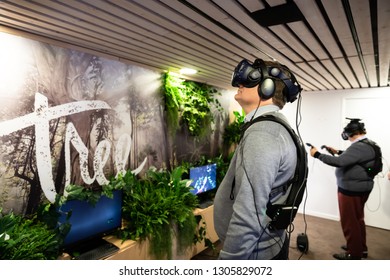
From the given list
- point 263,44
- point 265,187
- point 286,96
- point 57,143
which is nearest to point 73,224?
point 57,143

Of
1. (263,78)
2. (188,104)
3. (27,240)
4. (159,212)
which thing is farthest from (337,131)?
(27,240)

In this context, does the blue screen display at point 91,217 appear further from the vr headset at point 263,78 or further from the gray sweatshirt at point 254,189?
the vr headset at point 263,78

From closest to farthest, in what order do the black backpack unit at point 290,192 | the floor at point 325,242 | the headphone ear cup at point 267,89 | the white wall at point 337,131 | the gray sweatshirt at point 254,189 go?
the gray sweatshirt at point 254,189 < the black backpack unit at point 290,192 < the headphone ear cup at point 267,89 < the floor at point 325,242 < the white wall at point 337,131

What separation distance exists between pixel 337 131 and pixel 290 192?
15.0 feet

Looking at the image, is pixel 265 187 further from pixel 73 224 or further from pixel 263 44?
pixel 73 224

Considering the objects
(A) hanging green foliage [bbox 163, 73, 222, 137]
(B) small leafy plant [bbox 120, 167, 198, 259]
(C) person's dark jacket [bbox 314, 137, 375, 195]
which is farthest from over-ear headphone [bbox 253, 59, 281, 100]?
(C) person's dark jacket [bbox 314, 137, 375, 195]

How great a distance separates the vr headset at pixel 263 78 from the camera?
1409 mm

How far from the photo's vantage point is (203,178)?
3.91 m

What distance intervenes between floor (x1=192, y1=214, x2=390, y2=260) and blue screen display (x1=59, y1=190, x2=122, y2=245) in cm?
147

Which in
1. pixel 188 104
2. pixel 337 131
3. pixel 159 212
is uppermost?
pixel 188 104

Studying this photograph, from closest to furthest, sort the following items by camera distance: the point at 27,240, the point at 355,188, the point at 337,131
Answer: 1. the point at 27,240
2. the point at 355,188
3. the point at 337,131

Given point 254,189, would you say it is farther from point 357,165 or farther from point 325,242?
point 325,242

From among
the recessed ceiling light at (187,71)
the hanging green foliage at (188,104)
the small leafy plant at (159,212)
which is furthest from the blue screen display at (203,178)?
the recessed ceiling light at (187,71)
